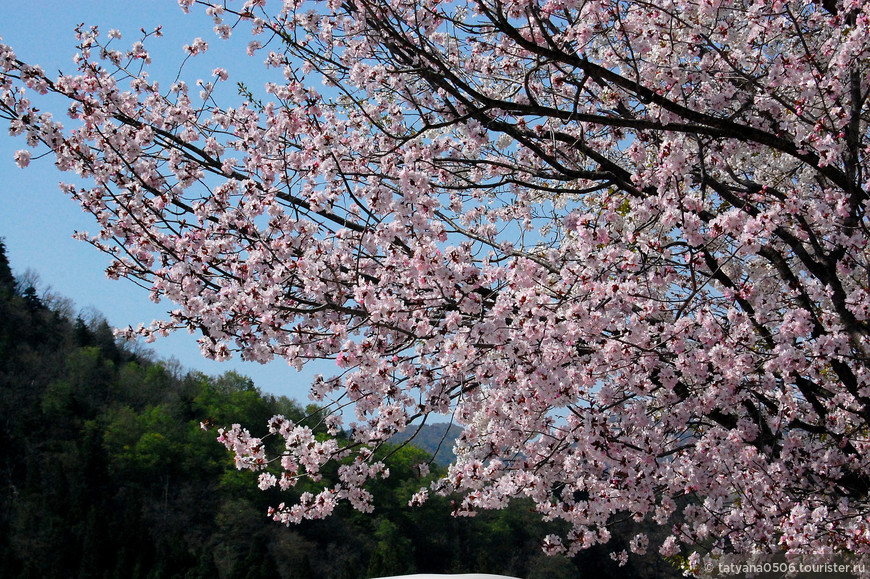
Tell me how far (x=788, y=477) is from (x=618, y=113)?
3286 mm

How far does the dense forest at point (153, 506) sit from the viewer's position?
3884 cm

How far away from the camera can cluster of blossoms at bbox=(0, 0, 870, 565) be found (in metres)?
4.87

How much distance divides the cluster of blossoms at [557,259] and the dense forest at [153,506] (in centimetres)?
3503

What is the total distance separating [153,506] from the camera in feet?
166

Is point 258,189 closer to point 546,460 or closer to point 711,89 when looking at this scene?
point 546,460

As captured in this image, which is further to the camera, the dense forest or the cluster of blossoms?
the dense forest

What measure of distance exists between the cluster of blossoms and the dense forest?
1379 inches

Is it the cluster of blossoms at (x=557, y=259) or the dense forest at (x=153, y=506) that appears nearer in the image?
the cluster of blossoms at (x=557, y=259)

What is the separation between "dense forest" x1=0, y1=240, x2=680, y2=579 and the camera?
3884 cm

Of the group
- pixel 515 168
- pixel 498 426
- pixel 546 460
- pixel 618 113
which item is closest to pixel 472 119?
pixel 515 168

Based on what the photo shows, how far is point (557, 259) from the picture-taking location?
17.6 ft

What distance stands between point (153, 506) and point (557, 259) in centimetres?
5175

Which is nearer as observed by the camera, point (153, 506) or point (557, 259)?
point (557, 259)

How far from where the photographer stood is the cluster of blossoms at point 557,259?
16.0ft
